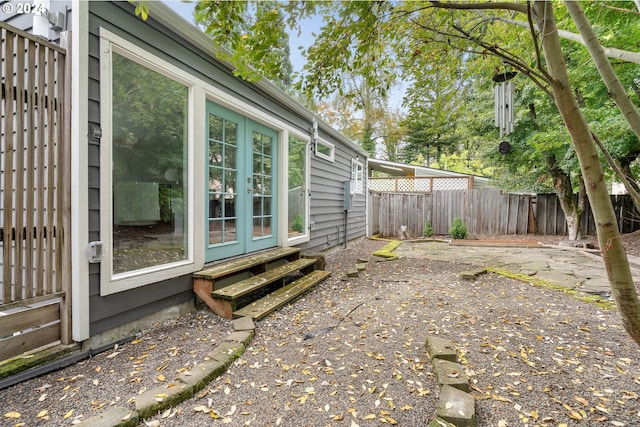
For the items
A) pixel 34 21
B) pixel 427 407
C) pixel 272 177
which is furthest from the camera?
pixel 272 177

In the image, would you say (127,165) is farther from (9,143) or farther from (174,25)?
(174,25)

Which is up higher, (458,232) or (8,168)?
(8,168)

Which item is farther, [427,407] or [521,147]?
[521,147]

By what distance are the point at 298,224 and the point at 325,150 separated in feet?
7.69

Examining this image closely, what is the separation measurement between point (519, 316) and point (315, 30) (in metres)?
3.10

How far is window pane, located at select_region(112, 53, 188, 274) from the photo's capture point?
8.22 feet

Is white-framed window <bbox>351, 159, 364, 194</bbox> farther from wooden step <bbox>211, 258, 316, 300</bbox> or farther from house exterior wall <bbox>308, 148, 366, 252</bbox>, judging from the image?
wooden step <bbox>211, 258, 316, 300</bbox>

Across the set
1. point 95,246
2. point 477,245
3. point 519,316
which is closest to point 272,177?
point 95,246

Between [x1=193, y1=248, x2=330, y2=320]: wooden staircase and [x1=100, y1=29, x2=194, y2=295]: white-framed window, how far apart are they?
28 centimetres

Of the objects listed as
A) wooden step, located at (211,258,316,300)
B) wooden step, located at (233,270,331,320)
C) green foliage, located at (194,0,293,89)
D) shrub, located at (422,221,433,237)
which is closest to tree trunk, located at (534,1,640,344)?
green foliage, located at (194,0,293,89)

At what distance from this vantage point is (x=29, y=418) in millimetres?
1549

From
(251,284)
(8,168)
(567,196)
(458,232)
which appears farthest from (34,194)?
(567,196)

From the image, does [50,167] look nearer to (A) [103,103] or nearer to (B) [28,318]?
(A) [103,103]

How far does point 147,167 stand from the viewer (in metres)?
2.82
